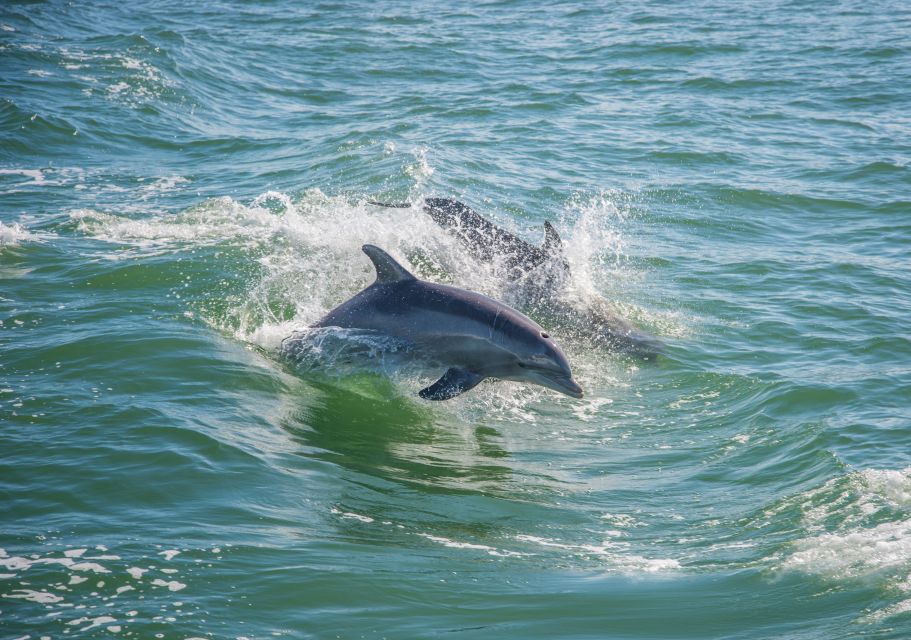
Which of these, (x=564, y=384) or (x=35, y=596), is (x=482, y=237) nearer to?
(x=564, y=384)

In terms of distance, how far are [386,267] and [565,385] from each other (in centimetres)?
219

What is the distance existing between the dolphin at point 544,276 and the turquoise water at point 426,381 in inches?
11.0

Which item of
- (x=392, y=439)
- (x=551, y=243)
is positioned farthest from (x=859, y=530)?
(x=551, y=243)

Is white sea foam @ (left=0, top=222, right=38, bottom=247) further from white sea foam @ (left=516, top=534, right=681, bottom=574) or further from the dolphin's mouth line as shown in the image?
white sea foam @ (left=516, top=534, right=681, bottom=574)

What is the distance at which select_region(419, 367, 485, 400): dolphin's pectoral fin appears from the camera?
9461mm

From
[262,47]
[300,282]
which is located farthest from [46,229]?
[262,47]

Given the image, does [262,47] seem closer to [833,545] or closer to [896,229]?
[896,229]

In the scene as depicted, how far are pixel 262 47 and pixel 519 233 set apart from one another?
16.2 meters

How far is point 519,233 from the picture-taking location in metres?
15.8

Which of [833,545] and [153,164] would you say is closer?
[833,545]

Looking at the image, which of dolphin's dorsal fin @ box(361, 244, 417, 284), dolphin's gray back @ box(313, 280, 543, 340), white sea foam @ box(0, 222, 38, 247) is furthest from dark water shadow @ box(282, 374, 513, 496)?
white sea foam @ box(0, 222, 38, 247)

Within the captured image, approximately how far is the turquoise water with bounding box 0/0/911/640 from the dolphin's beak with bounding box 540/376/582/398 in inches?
19.4

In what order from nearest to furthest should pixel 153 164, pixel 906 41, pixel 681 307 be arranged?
pixel 681 307
pixel 153 164
pixel 906 41

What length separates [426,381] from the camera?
1049cm
